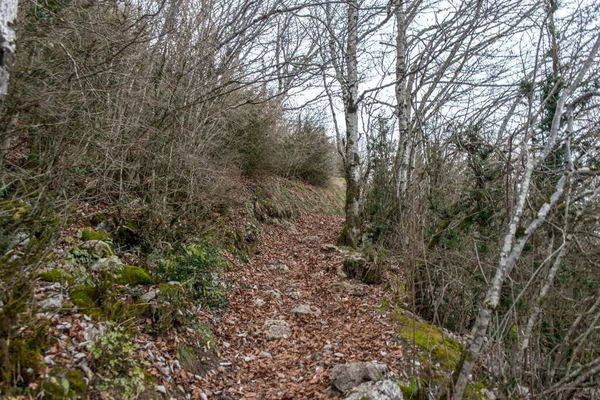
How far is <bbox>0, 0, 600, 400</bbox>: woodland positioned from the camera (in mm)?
2971

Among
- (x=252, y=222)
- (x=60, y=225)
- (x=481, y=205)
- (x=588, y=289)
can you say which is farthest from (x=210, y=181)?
(x=588, y=289)

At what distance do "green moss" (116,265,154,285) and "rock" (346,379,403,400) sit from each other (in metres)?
2.68

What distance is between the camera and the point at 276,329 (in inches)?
196

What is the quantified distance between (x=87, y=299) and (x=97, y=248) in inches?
46.8

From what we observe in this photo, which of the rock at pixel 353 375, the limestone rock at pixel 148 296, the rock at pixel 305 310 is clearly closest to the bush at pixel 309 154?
the rock at pixel 305 310

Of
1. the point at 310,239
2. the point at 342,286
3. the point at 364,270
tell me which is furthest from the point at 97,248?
the point at 310,239

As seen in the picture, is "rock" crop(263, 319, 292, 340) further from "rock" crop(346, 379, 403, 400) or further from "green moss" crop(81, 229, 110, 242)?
"green moss" crop(81, 229, 110, 242)

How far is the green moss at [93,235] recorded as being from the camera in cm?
463

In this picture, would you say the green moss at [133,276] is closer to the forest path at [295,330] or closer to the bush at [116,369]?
the forest path at [295,330]

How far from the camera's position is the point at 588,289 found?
4414 millimetres

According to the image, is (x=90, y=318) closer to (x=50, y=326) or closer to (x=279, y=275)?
(x=50, y=326)

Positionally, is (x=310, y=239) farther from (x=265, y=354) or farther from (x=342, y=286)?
(x=265, y=354)

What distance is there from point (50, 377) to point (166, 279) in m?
2.40

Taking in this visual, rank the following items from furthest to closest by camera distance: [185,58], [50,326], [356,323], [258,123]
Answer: [258,123]
[185,58]
[356,323]
[50,326]
